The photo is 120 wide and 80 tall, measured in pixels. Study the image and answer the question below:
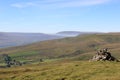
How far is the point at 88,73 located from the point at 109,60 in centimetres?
2211

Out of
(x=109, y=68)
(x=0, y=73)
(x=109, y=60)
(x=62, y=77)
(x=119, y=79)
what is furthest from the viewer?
(x=109, y=60)

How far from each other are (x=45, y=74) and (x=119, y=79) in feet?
69.9

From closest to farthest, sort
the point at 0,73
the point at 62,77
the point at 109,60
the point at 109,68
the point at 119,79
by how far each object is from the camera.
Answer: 1. the point at 119,79
2. the point at 62,77
3. the point at 109,68
4. the point at 0,73
5. the point at 109,60

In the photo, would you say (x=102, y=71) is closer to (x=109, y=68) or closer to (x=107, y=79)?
(x=109, y=68)

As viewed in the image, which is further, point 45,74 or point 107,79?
point 45,74

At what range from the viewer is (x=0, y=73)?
2965 inches

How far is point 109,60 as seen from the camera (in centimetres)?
8262

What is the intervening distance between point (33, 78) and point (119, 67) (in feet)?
75.7

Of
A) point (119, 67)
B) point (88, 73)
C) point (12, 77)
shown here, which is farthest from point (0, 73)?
point (119, 67)

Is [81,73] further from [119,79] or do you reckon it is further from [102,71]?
[119,79]

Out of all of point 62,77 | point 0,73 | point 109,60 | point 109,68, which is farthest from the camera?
point 109,60

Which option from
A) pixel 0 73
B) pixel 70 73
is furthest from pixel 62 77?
pixel 0 73

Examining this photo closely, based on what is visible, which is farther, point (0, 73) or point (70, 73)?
point (0, 73)

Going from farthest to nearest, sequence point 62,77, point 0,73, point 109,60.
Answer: point 109,60 → point 0,73 → point 62,77
